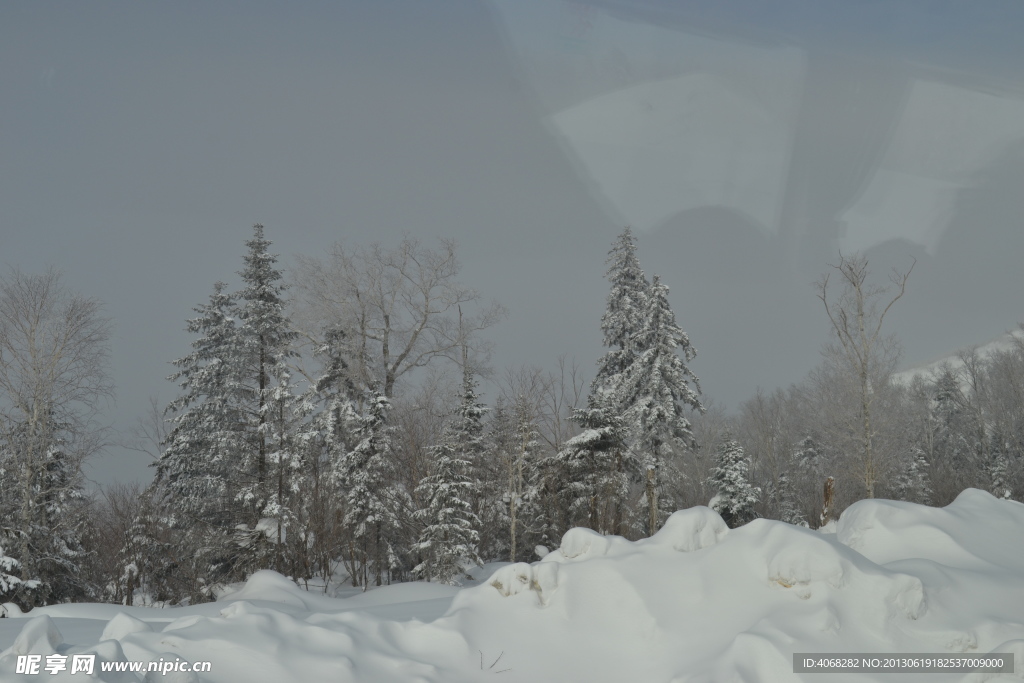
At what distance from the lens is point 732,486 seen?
1126 inches

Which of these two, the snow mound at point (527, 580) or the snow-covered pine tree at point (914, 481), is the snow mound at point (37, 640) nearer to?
the snow mound at point (527, 580)

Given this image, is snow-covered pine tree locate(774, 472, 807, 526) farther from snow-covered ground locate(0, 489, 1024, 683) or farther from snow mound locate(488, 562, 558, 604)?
snow mound locate(488, 562, 558, 604)

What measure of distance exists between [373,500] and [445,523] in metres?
2.70

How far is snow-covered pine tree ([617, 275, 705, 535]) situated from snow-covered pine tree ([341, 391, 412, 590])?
28.5ft

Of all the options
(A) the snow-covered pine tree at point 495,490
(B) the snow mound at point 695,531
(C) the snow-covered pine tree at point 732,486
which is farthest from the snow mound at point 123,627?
(C) the snow-covered pine tree at point 732,486

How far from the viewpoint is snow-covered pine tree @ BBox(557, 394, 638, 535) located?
22.8 metres

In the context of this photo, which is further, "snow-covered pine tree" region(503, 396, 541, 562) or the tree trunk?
the tree trunk

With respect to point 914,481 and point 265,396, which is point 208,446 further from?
point 914,481

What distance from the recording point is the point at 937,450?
4372cm

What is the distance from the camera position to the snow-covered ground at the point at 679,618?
640 centimetres

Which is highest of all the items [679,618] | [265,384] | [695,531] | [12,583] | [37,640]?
[265,384]

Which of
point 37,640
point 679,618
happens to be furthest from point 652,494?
point 37,640

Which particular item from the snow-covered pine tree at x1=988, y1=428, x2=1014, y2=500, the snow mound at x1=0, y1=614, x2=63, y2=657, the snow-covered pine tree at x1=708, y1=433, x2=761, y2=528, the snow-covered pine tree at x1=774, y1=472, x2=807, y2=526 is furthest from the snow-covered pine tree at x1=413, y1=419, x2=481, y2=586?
the snow-covered pine tree at x1=988, y1=428, x2=1014, y2=500

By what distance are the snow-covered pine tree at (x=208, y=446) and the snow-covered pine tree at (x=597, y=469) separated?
10327mm
